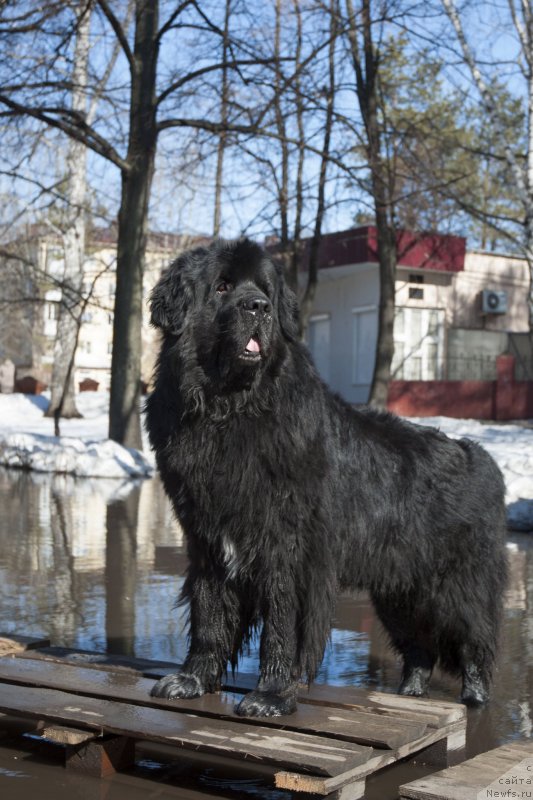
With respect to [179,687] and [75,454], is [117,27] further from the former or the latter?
[179,687]

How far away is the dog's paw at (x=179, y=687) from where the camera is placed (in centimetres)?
397

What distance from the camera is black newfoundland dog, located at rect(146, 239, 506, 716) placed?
3.83 meters

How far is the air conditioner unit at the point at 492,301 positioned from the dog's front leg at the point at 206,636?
101 ft

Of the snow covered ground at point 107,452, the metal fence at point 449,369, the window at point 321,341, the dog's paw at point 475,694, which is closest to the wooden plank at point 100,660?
the dog's paw at point 475,694

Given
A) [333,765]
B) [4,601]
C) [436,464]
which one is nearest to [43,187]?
[4,601]

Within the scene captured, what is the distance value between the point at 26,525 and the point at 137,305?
268 inches

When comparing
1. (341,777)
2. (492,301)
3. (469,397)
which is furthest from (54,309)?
(341,777)

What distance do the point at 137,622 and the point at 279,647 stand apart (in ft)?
9.53

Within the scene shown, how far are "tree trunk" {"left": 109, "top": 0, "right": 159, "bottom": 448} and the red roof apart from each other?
13.8m

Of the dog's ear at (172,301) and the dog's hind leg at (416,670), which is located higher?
the dog's ear at (172,301)

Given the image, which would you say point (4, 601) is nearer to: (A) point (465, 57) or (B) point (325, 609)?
(B) point (325, 609)

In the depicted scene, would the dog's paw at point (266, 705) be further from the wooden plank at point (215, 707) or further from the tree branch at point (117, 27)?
the tree branch at point (117, 27)

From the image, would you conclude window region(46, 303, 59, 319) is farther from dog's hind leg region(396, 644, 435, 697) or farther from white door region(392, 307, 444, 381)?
dog's hind leg region(396, 644, 435, 697)

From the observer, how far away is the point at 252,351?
3.76 m
